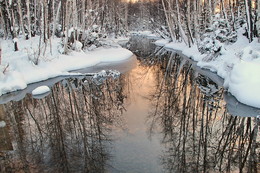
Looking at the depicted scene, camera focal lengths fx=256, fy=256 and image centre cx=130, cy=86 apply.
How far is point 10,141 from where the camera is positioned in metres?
7.37

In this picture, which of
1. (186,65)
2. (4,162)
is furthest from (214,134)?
(186,65)

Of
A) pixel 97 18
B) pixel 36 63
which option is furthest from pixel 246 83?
pixel 97 18

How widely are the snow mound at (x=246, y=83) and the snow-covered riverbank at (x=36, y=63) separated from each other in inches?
380

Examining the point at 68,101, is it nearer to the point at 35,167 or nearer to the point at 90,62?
the point at 35,167

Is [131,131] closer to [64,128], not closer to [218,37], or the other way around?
[64,128]

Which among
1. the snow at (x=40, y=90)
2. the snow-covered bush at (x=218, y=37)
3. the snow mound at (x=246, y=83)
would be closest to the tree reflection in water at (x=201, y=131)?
the snow mound at (x=246, y=83)

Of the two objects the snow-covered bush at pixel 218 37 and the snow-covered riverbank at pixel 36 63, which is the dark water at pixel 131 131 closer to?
the snow-covered riverbank at pixel 36 63

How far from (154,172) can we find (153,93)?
620 cm

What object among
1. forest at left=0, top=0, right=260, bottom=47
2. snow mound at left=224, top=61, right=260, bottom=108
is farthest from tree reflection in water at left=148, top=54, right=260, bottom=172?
forest at left=0, top=0, right=260, bottom=47

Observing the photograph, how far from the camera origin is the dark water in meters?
5.97

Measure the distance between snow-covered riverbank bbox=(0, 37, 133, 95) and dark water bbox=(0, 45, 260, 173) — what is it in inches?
54.7

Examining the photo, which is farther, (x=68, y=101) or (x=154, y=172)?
(x=68, y=101)

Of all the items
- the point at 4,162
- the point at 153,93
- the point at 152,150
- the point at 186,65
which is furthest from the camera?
the point at 186,65

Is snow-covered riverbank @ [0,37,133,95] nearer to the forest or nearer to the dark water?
the forest
